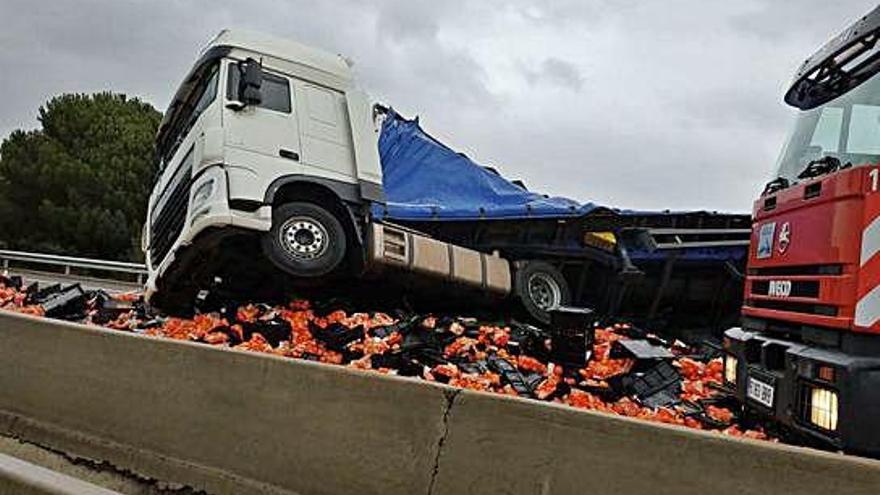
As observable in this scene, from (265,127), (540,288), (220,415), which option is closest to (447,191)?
(540,288)

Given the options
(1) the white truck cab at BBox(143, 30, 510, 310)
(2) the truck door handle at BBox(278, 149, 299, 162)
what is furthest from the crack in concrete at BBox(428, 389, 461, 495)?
(2) the truck door handle at BBox(278, 149, 299, 162)

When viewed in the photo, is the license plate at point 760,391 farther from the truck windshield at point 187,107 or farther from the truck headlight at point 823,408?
the truck windshield at point 187,107

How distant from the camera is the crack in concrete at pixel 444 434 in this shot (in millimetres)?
2969

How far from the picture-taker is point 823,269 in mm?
4188

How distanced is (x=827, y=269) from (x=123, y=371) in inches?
141

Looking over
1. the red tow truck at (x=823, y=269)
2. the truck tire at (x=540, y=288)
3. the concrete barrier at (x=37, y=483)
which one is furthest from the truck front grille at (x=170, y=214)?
the red tow truck at (x=823, y=269)

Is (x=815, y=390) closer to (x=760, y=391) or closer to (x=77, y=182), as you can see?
(x=760, y=391)

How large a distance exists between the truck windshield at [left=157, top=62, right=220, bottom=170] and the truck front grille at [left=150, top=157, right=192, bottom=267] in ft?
1.74

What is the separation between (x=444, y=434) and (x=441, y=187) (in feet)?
25.0

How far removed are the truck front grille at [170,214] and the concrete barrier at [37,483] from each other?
519cm

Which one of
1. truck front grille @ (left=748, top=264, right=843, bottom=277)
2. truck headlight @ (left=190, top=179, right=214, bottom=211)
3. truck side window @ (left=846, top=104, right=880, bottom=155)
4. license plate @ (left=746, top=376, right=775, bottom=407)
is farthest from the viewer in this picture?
truck headlight @ (left=190, top=179, right=214, bottom=211)

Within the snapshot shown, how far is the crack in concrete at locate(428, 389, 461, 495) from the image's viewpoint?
2.97 meters

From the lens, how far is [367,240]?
8672 mm

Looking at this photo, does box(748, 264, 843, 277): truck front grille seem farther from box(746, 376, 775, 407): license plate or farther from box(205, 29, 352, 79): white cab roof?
box(205, 29, 352, 79): white cab roof
